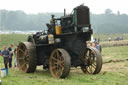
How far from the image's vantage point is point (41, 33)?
486 inches

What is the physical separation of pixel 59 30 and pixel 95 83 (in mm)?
3390

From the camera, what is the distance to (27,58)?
12.2m

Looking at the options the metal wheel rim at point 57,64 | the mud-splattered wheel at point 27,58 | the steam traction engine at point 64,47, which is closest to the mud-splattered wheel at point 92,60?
the steam traction engine at point 64,47

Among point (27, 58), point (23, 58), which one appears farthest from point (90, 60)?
point (23, 58)

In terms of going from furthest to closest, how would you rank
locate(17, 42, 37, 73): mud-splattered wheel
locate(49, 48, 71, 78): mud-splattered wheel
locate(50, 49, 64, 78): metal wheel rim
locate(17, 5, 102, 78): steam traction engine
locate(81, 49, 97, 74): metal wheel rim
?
locate(17, 42, 37, 73): mud-splattered wheel
locate(81, 49, 97, 74): metal wheel rim
locate(17, 5, 102, 78): steam traction engine
locate(50, 49, 64, 78): metal wheel rim
locate(49, 48, 71, 78): mud-splattered wheel

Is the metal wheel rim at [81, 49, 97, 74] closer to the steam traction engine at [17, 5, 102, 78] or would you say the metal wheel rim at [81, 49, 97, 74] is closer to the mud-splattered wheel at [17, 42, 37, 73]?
the steam traction engine at [17, 5, 102, 78]

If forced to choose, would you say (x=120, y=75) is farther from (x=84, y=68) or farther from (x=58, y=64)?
(x=58, y=64)

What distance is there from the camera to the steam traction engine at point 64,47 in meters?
10.5

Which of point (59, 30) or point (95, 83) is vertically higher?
point (59, 30)

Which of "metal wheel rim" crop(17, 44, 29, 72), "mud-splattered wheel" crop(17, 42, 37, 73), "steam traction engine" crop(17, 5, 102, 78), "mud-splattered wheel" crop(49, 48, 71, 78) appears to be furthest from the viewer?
"metal wheel rim" crop(17, 44, 29, 72)

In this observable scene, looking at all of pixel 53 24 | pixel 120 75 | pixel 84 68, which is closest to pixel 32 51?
pixel 53 24

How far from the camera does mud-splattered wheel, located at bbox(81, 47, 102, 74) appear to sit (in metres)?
11.0

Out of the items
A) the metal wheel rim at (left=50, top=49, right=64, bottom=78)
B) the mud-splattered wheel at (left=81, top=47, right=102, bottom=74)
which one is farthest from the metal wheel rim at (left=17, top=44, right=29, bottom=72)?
the mud-splattered wheel at (left=81, top=47, right=102, bottom=74)

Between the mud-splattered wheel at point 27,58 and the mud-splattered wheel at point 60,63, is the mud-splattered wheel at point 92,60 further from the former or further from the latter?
the mud-splattered wheel at point 27,58
